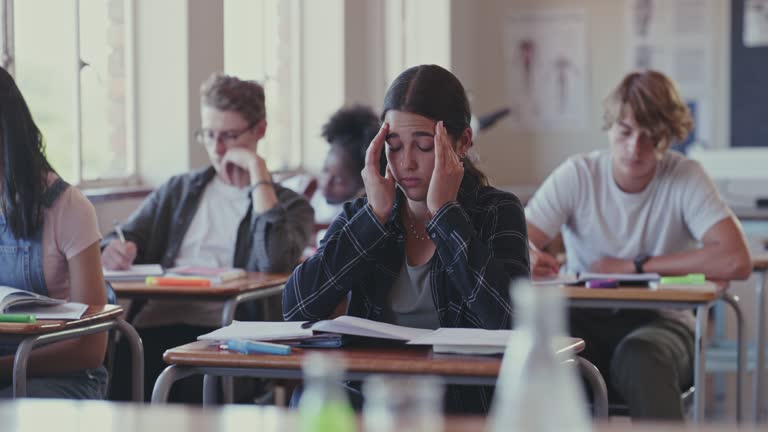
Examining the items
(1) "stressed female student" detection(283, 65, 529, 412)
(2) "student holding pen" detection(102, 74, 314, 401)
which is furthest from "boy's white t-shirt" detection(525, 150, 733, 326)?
(1) "stressed female student" detection(283, 65, 529, 412)

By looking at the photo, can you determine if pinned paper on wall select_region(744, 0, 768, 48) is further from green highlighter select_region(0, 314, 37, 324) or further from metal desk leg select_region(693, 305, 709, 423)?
green highlighter select_region(0, 314, 37, 324)

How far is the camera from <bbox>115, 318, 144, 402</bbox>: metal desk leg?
281 cm

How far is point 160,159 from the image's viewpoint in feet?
16.1

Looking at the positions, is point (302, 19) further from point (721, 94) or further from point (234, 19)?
point (721, 94)

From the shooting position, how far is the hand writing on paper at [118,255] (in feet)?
12.1

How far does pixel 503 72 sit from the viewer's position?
8.92 m

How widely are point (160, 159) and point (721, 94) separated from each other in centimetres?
478

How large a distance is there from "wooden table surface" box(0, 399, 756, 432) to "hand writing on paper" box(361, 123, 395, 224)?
3.37 feet

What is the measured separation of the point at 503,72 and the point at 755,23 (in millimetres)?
1818

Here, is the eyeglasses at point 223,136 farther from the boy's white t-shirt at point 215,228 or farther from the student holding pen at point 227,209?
the boy's white t-shirt at point 215,228

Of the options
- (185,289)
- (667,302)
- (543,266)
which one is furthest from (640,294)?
(185,289)

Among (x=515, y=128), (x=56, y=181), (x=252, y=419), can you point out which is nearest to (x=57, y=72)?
(x=56, y=181)

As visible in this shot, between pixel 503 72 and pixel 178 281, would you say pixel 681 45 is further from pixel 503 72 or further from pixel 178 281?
pixel 178 281

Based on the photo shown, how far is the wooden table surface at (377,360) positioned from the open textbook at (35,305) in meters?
0.52
